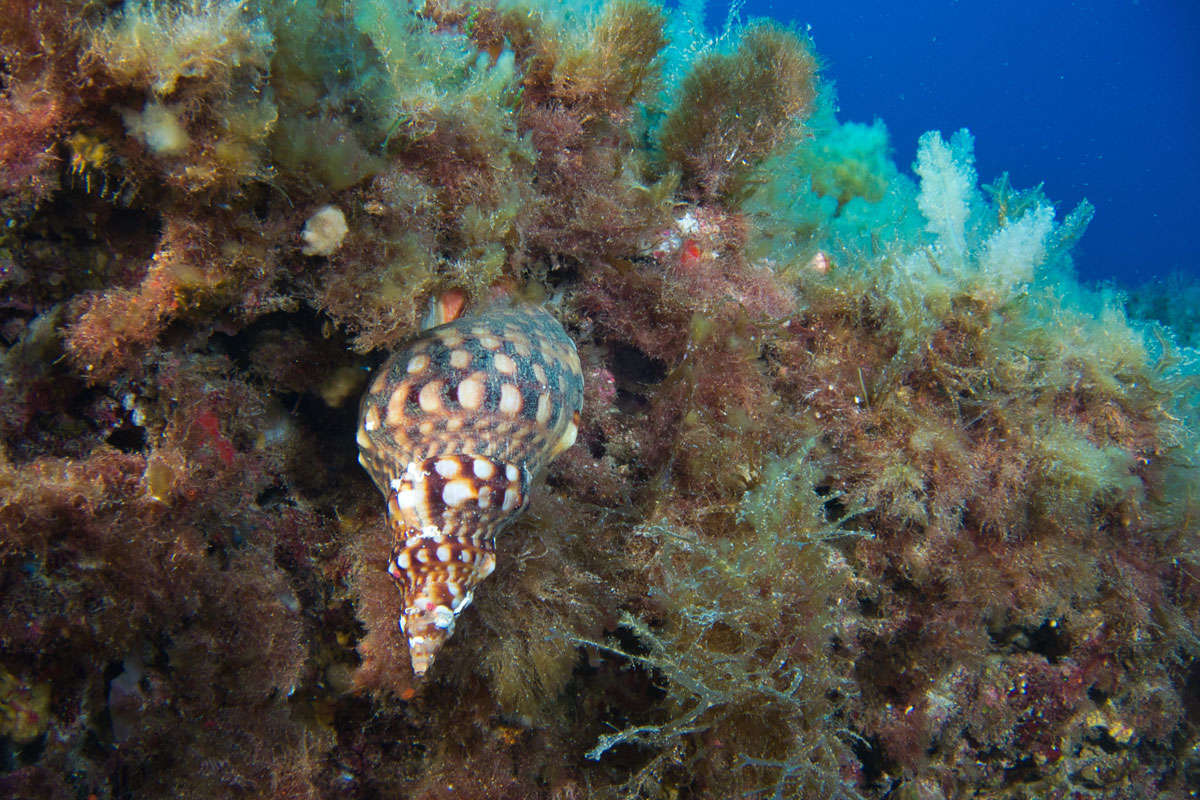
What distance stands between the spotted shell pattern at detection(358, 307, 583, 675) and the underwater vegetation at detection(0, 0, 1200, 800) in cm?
27

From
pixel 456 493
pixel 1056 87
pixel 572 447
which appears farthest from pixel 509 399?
pixel 1056 87

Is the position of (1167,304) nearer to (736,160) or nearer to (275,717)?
(736,160)

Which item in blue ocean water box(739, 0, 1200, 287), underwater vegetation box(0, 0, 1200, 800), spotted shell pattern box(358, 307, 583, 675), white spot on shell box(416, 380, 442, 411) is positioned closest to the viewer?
underwater vegetation box(0, 0, 1200, 800)

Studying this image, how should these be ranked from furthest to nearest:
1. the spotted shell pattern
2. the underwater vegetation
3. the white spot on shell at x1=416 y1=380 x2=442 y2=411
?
the white spot on shell at x1=416 y1=380 x2=442 y2=411
the spotted shell pattern
the underwater vegetation

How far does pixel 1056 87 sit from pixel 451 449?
119 metres

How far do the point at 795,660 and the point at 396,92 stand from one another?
3.48 m

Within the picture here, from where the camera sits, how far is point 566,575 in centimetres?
265

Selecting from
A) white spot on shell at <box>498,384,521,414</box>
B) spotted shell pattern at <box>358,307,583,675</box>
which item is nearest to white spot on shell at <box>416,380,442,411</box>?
spotted shell pattern at <box>358,307,583,675</box>

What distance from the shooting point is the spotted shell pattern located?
203 cm

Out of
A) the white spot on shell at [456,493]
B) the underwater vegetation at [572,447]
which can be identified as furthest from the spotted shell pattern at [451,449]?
the underwater vegetation at [572,447]

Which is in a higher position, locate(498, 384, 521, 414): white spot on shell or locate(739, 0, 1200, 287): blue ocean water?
locate(739, 0, 1200, 287): blue ocean water

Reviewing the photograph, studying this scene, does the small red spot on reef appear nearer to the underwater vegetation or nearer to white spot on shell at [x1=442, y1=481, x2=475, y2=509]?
the underwater vegetation

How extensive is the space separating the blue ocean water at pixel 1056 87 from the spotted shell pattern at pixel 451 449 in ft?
227

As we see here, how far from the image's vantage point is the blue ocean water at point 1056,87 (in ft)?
209
